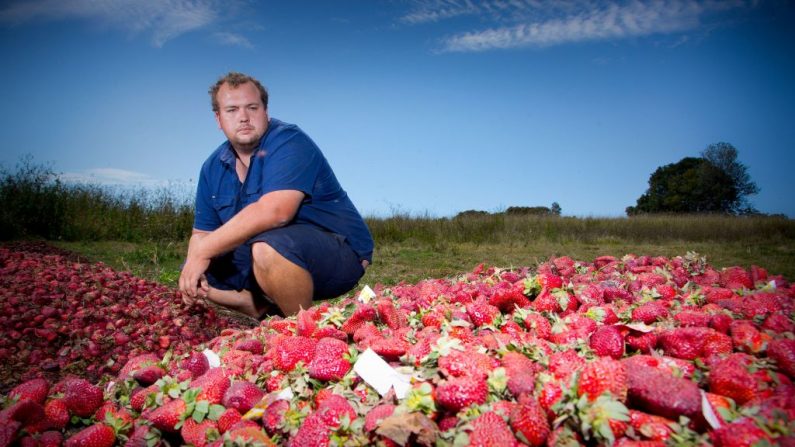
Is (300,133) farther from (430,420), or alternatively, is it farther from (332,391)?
(430,420)

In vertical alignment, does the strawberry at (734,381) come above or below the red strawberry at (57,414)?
above

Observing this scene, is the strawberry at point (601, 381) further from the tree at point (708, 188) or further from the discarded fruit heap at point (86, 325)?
the tree at point (708, 188)

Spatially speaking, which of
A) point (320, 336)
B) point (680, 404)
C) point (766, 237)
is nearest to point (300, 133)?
point (320, 336)

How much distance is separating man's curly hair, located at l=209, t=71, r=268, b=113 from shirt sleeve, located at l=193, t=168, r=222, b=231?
1.91 ft

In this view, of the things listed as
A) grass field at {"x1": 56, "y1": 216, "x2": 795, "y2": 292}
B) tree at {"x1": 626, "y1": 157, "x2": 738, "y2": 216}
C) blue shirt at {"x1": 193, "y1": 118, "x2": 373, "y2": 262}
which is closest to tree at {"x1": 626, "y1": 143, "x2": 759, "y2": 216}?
tree at {"x1": 626, "y1": 157, "x2": 738, "y2": 216}

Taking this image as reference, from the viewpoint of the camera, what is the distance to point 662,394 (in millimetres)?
1363

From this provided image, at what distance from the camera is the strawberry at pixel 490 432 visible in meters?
1.25

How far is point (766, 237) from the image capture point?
15.8m

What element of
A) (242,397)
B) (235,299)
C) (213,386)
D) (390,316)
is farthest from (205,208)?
(242,397)

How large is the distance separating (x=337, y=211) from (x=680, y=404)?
2.70 meters

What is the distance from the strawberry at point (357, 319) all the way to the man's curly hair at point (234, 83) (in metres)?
2.05

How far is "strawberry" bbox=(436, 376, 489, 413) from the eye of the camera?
139cm

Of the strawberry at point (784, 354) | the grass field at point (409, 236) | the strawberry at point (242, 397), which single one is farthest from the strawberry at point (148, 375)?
the grass field at point (409, 236)

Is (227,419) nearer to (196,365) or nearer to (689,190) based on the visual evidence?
(196,365)
